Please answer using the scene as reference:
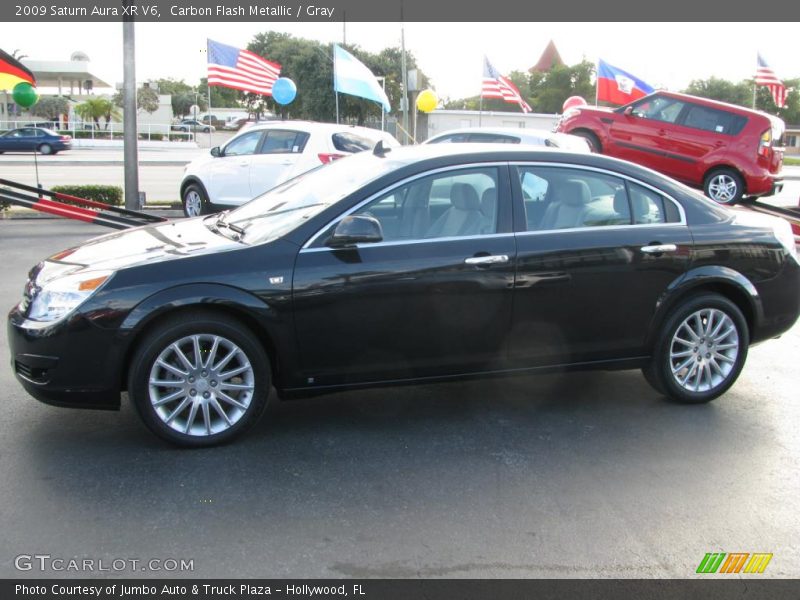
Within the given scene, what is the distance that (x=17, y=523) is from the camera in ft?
11.3

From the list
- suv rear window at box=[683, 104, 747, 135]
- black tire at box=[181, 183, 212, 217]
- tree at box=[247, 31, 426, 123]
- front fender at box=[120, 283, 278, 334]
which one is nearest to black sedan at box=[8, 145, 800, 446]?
front fender at box=[120, 283, 278, 334]

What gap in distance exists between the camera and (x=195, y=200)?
13117mm

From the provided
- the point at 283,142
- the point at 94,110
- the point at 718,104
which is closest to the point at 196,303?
the point at 283,142

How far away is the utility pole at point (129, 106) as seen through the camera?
41.7 ft

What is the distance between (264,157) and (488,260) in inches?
341

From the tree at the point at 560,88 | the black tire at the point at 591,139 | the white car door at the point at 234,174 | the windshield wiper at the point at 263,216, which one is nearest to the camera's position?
the windshield wiper at the point at 263,216

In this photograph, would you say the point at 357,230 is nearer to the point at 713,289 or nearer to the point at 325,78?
the point at 713,289

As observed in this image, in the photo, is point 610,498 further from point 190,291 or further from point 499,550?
point 190,291

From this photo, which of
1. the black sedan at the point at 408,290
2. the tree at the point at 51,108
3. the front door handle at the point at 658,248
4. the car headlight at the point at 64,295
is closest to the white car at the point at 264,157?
the black sedan at the point at 408,290

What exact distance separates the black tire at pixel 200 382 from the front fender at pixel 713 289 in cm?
252

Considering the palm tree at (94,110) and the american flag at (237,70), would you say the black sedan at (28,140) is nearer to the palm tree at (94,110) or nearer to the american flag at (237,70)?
the palm tree at (94,110)

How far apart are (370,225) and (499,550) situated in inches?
73.5

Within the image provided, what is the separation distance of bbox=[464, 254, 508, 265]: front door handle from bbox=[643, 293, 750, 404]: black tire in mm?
1255

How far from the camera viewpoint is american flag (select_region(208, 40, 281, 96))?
671 inches
